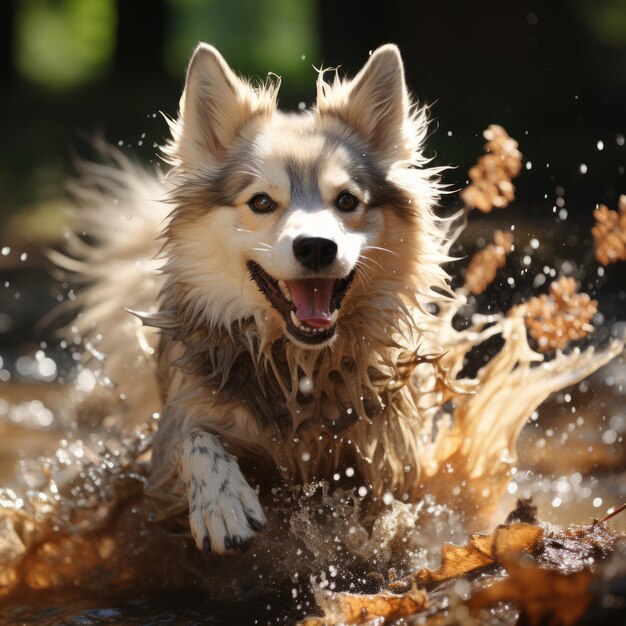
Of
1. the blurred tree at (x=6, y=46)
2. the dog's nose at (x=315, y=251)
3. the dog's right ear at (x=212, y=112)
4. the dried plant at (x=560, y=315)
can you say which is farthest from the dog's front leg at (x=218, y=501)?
the blurred tree at (x=6, y=46)

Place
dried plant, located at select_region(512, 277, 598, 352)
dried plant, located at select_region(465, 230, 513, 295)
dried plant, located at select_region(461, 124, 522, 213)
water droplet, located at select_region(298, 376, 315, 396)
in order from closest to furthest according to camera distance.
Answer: water droplet, located at select_region(298, 376, 315, 396) → dried plant, located at select_region(512, 277, 598, 352) → dried plant, located at select_region(461, 124, 522, 213) → dried plant, located at select_region(465, 230, 513, 295)

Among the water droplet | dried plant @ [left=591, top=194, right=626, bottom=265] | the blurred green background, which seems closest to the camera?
the water droplet

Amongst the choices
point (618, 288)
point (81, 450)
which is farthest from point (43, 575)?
point (618, 288)

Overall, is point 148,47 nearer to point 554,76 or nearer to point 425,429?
point 554,76

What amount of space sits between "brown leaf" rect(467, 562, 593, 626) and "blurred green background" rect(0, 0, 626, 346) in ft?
13.3

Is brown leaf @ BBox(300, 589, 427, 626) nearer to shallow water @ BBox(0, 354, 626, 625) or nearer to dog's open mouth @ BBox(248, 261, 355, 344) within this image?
shallow water @ BBox(0, 354, 626, 625)

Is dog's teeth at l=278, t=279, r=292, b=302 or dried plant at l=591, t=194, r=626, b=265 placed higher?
dried plant at l=591, t=194, r=626, b=265

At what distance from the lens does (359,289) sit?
3.54 meters

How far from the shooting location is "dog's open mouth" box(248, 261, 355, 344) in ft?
10.8

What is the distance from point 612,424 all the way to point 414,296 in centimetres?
190

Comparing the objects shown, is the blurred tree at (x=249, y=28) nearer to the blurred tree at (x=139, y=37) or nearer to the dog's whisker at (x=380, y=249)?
the blurred tree at (x=139, y=37)

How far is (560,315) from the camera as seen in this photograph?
158 inches

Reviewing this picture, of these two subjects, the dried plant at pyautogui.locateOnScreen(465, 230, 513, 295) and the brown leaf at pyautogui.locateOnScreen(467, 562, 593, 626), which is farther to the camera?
the dried plant at pyautogui.locateOnScreen(465, 230, 513, 295)

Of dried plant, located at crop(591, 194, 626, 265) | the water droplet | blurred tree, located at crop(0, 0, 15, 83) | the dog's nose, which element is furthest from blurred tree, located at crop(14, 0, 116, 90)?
the dog's nose
